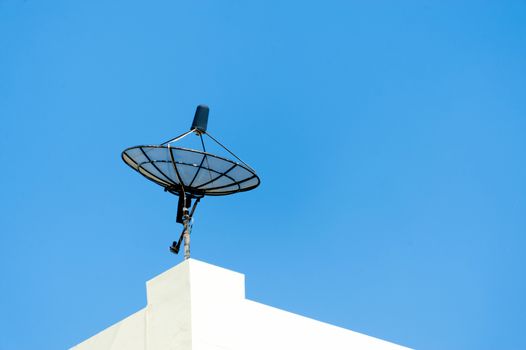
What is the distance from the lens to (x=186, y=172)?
15.4 m

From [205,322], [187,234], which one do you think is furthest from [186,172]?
[205,322]

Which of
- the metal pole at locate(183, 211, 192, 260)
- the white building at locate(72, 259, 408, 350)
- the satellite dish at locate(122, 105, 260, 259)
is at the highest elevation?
the satellite dish at locate(122, 105, 260, 259)

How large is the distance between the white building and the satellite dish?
1429 millimetres

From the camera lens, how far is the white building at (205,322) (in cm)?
1280

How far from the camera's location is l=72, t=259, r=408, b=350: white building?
12805mm

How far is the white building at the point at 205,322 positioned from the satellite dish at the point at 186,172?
1.43 metres

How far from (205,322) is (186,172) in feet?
11.3

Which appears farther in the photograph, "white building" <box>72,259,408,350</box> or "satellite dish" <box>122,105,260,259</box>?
"satellite dish" <box>122,105,260,259</box>

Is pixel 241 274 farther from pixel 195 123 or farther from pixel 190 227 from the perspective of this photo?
pixel 195 123

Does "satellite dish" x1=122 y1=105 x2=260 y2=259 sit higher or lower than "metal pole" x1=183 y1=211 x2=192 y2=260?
higher

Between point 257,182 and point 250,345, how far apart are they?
3.73 metres

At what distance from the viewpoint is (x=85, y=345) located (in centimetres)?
1404

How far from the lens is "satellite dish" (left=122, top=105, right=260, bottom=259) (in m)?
15.1

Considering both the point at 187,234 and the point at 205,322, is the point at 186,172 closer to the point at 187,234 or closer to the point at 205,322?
the point at 187,234
